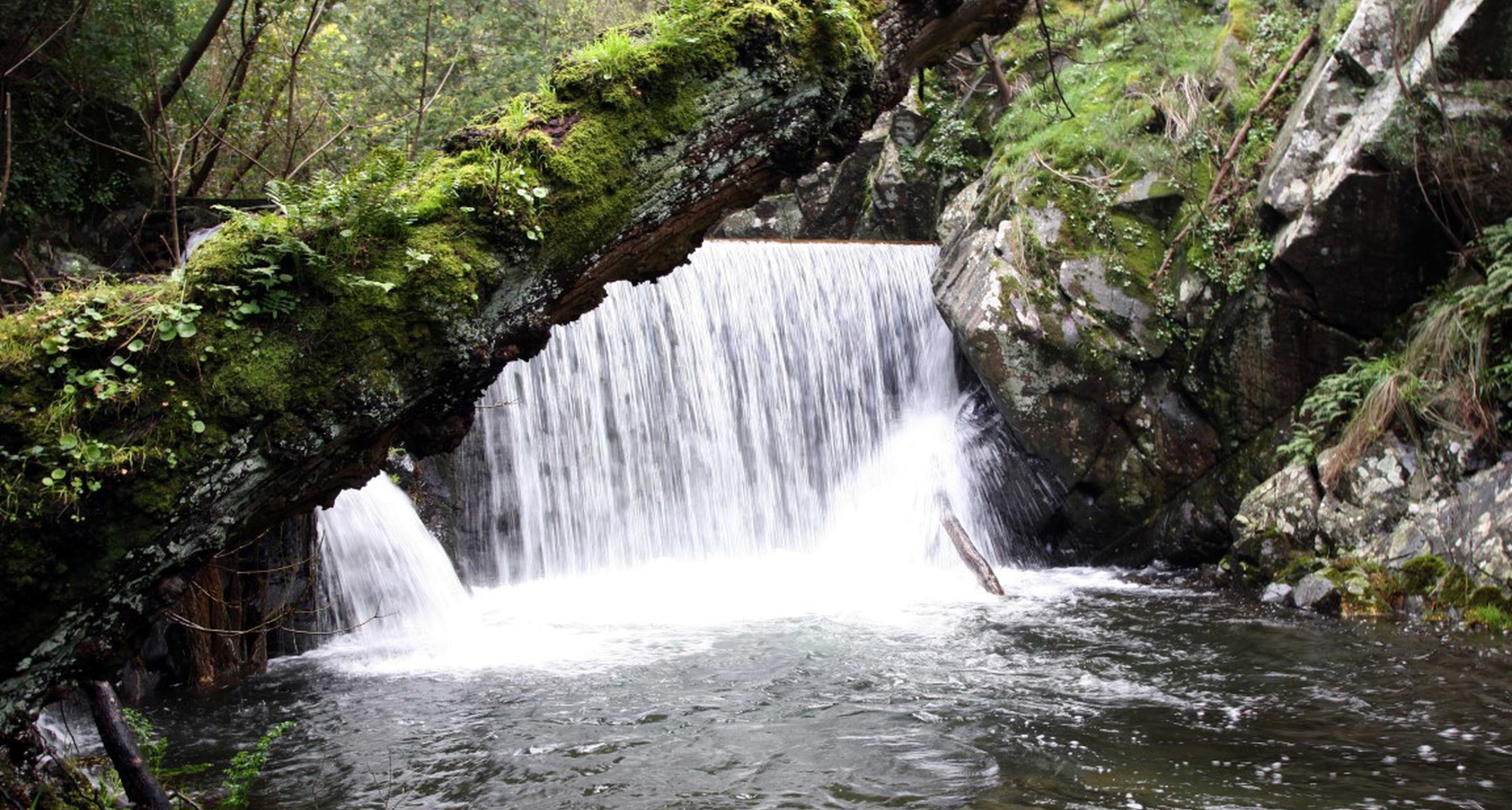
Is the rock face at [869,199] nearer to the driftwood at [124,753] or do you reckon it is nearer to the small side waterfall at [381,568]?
the small side waterfall at [381,568]

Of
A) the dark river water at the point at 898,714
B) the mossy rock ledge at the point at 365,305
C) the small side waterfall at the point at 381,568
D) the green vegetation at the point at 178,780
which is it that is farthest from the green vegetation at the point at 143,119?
the mossy rock ledge at the point at 365,305

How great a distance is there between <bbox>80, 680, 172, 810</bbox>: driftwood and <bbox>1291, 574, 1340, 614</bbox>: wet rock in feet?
26.9

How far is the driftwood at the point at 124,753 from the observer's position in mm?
3178

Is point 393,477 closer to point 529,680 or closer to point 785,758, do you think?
point 529,680

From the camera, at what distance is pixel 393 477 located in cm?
1021

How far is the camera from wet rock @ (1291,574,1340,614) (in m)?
8.22

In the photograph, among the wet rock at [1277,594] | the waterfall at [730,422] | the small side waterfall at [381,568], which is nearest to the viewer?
the small side waterfall at [381,568]

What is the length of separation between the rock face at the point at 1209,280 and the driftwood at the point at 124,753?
8.93 m

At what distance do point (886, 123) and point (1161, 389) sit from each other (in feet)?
26.1

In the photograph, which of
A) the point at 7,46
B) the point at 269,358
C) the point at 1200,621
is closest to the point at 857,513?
the point at 1200,621

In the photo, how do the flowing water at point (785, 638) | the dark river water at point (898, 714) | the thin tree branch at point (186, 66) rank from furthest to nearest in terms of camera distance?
the thin tree branch at point (186, 66) → the flowing water at point (785, 638) → the dark river water at point (898, 714)

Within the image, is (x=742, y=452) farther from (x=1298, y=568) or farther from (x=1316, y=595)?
(x=1316, y=595)

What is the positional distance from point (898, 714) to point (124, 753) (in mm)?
3895

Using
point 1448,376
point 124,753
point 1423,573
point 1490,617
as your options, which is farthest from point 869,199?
point 124,753
